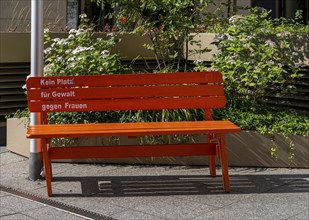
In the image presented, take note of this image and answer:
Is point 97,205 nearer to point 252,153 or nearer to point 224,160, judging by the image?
point 224,160

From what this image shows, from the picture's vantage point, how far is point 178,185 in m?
7.00

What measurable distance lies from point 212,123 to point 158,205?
113cm

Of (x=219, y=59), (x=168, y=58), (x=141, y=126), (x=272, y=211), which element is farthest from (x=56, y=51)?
(x=272, y=211)

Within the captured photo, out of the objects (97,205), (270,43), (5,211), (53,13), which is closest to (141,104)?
(97,205)

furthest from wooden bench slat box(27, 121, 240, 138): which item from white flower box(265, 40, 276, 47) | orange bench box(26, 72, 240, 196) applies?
white flower box(265, 40, 276, 47)

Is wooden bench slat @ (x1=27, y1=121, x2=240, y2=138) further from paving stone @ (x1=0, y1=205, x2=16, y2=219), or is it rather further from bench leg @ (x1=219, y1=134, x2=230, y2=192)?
paving stone @ (x1=0, y1=205, x2=16, y2=219)

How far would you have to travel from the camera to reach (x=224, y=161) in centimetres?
662

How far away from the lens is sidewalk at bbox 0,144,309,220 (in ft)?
19.6

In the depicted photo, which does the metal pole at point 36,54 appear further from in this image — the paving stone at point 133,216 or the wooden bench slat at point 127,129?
the paving stone at point 133,216

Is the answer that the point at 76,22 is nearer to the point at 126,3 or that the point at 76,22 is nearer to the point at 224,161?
the point at 126,3

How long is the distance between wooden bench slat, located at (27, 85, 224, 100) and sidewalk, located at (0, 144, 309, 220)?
0.94 meters

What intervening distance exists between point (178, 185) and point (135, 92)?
1.12 m

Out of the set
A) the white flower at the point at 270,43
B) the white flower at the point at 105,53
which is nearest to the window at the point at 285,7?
the white flower at the point at 270,43

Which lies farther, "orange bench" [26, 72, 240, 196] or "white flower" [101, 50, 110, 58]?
"white flower" [101, 50, 110, 58]
